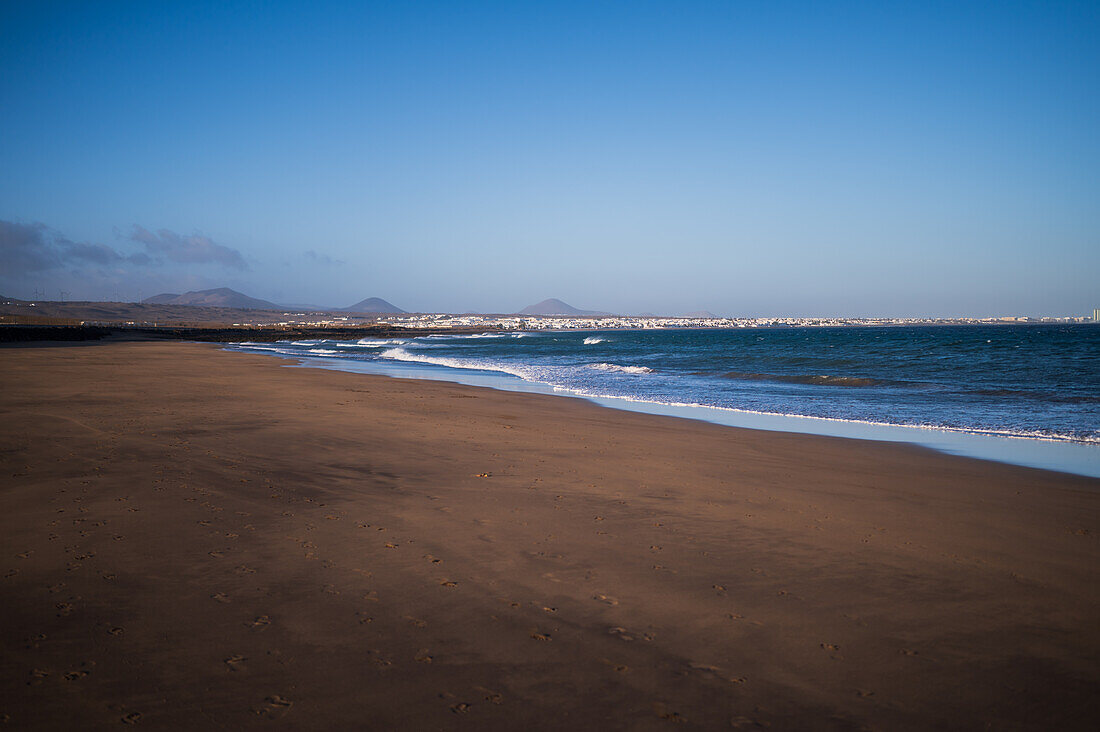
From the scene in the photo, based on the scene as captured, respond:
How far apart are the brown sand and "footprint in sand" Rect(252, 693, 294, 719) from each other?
0.06 feet

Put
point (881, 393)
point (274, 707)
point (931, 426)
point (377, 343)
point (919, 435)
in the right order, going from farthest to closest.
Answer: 1. point (377, 343)
2. point (881, 393)
3. point (931, 426)
4. point (919, 435)
5. point (274, 707)

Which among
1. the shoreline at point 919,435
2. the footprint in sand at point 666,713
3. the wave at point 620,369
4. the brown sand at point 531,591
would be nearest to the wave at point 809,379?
the wave at point 620,369

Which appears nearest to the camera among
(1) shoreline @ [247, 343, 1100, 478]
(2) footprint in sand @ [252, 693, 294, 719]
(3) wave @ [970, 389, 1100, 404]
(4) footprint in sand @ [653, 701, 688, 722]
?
(2) footprint in sand @ [252, 693, 294, 719]

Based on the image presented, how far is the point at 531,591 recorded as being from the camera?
4.79 metres

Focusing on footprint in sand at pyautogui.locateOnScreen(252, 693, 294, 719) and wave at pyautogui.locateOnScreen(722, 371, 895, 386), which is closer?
footprint in sand at pyautogui.locateOnScreen(252, 693, 294, 719)

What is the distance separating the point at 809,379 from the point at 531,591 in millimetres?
25410

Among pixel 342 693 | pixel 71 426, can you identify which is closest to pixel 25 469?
pixel 71 426

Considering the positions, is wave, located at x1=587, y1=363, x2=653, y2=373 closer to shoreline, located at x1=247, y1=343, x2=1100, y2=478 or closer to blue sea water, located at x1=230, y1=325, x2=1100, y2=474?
blue sea water, located at x1=230, y1=325, x2=1100, y2=474

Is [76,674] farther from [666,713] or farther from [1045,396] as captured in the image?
[1045,396]

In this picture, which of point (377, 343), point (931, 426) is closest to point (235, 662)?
point (931, 426)

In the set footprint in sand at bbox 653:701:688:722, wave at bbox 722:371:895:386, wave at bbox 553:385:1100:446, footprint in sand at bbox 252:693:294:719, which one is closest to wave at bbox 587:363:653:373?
wave at bbox 722:371:895:386

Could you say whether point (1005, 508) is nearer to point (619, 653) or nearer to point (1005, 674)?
point (1005, 674)

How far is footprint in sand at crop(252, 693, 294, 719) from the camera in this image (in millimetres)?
3170

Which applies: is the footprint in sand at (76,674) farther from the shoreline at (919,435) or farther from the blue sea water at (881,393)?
the blue sea water at (881,393)
